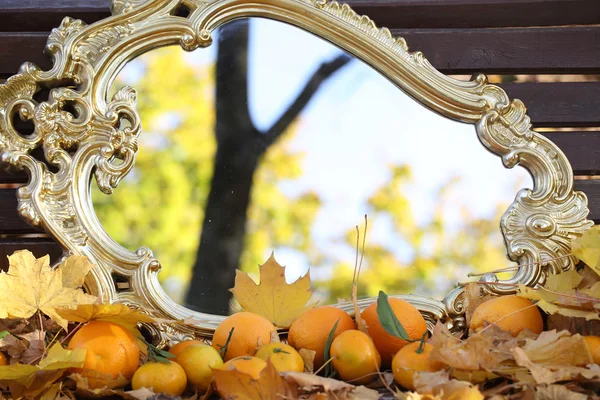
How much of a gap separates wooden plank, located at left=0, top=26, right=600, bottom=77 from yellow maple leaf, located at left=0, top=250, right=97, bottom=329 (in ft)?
1.37

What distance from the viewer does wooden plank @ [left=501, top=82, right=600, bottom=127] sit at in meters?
0.97

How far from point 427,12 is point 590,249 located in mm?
481

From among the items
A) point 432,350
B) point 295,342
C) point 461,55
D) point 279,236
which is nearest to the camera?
point 432,350

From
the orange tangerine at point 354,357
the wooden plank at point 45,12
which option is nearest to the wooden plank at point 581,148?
the orange tangerine at point 354,357

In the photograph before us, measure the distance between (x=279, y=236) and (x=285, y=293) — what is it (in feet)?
0.39

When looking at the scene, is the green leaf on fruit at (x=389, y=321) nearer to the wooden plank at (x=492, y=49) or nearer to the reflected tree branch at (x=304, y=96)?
the reflected tree branch at (x=304, y=96)

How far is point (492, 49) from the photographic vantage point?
0.98 metres

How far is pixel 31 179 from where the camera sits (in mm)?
853

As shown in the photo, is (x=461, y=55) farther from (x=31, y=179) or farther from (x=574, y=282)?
(x=31, y=179)

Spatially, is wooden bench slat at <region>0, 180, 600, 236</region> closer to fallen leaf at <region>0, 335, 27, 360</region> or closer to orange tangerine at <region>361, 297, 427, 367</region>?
fallen leaf at <region>0, 335, 27, 360</region>

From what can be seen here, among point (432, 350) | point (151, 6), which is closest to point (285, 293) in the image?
point (432, 350)

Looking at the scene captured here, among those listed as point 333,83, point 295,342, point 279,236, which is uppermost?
point 333,83

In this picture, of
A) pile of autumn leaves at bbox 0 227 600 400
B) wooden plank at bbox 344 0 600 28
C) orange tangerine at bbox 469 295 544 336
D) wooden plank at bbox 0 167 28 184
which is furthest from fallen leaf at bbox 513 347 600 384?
wooden plank at bbox 0 167 28 184

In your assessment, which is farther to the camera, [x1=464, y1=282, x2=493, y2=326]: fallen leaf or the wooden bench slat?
the wooden bench slat
